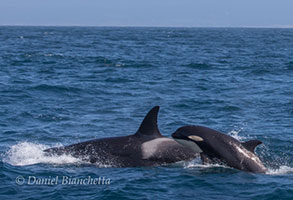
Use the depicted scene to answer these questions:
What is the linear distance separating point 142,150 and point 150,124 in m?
0.70

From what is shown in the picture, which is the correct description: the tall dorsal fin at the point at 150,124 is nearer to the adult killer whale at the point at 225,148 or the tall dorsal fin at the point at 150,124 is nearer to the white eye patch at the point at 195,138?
the adult killer whale at the point at 225,148

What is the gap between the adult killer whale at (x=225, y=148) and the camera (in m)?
12.4

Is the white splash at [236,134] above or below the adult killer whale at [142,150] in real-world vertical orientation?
below

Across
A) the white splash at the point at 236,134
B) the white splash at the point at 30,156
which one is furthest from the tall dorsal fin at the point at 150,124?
the white splash at the point at 236,134

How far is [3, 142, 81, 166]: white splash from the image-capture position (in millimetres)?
13617

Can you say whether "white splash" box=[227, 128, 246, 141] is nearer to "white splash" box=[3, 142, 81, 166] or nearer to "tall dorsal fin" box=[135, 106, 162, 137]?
"tall dorsal fin" box=[135, 106, 162, 137]

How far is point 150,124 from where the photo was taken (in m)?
13.4

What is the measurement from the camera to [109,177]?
12.1m

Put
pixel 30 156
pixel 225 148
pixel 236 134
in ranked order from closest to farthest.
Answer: pixel 225 148 < pixel 30 156 < pixel 236 134

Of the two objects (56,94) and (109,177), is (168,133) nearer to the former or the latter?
(109,177)

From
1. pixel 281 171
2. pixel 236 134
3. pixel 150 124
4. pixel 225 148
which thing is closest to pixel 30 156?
pixel 150 124

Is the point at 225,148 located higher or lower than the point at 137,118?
higher

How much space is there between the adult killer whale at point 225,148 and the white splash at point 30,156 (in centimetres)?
320

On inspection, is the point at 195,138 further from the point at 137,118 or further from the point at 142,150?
the point at 137,118
